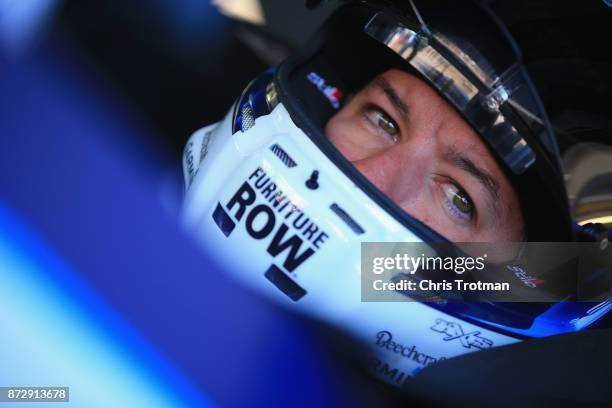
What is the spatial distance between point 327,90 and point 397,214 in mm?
534

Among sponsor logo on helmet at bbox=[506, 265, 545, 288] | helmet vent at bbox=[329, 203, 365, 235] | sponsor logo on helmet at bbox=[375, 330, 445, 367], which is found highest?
helmet vent at bbox=[329, 203, 365, 235]

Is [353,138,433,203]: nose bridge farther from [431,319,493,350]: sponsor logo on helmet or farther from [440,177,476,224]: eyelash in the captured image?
[431,319,493,350]: sponsor logo on helmet

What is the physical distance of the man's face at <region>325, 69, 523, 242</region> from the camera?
1083 mm

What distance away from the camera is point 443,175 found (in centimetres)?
110

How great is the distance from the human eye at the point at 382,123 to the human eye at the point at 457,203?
0.14 metres

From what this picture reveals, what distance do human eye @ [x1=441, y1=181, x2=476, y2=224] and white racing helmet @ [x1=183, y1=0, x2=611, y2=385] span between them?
0.27 ft

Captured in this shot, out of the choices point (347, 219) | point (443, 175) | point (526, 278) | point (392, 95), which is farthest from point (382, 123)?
point (526, 278)

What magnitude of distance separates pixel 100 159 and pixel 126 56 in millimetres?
574

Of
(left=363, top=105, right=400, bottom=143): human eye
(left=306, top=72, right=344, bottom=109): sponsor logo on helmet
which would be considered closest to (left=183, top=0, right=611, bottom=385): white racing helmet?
(left=363, top=105, right=400, bottom=143): human eye

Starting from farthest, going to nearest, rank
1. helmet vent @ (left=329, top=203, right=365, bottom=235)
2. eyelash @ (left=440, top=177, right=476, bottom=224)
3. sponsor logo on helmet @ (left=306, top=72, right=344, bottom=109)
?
sponsor logo on helmet @ (left=306, top=72, right=344, bottom=109) → eyelash @ (left=440, top=177, right=476, bottom=224) → helmet vent @ (left=329, top=203, right=365, bottom=235)

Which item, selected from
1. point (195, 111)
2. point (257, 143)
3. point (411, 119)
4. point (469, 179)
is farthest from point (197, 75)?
point (469, 179)

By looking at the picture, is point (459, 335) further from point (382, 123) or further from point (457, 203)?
point (382, 123)

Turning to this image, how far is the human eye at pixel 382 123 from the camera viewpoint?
1178mm

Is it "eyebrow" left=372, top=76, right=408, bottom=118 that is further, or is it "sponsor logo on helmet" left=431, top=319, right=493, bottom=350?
"eyebrow" left=372, top=76, right=408, bottom=118
